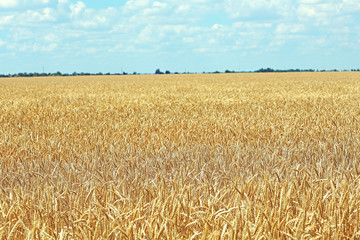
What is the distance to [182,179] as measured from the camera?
140 inches

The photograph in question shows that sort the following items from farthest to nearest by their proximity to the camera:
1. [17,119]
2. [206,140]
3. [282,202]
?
[17,119]
[206,140]
[282,202]

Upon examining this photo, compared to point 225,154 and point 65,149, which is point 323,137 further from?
point 65,149

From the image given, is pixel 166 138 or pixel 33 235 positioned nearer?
pixel 33 235

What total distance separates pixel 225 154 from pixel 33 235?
9.36 ft

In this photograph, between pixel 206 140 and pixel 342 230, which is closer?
pixel 342 230

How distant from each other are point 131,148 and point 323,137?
297 cm

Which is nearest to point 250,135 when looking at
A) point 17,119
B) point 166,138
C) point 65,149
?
point 166,138

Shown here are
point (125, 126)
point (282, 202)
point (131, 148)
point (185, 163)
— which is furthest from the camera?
point (125, 126)

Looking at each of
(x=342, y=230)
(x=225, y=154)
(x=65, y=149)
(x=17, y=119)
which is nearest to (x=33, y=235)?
(x=342, y=230)

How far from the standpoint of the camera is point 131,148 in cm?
511

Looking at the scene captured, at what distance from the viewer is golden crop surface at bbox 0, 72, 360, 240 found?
2.42 meters

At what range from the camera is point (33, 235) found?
7.09 ft

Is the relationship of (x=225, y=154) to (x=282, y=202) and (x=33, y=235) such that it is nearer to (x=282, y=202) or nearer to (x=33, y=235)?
(x=282, y=202)

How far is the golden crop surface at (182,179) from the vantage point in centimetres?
242
